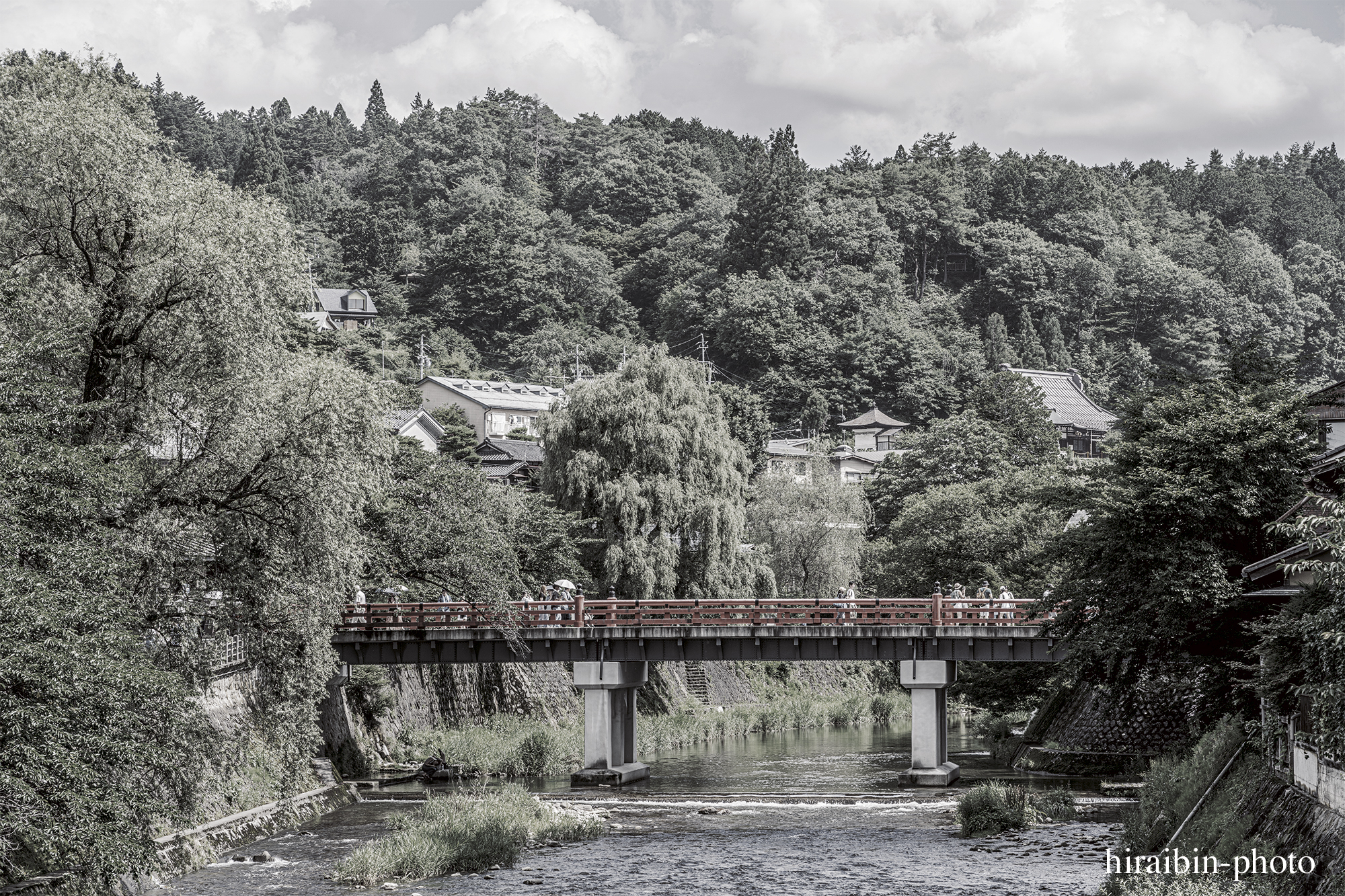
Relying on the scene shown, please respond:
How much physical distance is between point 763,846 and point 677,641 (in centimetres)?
1263

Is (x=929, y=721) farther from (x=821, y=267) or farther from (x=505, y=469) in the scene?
(x=821, y=267)

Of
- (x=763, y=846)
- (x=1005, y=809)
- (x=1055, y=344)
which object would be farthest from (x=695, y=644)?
(x=1055, y=344)

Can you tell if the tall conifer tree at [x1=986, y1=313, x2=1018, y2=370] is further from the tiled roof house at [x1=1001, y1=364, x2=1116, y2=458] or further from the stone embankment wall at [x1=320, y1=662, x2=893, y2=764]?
the stone embankment wall at [x1=320, y1=662, x2=893, y2=764]

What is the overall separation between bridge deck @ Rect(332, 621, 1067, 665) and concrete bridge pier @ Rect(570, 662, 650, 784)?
0.51 metres

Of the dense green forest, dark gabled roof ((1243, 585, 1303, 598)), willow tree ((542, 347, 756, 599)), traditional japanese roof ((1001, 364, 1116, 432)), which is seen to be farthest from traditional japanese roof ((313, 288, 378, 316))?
dark gabled roof ((1243, 585, 1303, 598))

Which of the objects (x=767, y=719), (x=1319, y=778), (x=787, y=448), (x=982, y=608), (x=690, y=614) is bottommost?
(x=767, y=719)

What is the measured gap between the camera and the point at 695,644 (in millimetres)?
47438

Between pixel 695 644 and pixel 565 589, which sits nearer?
pixel 695 644

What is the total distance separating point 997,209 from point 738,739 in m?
118

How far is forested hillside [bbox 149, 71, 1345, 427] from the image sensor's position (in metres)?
130

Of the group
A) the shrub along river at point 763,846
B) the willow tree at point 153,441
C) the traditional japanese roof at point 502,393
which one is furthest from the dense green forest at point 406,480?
the traditional japanese roof at point 502,393

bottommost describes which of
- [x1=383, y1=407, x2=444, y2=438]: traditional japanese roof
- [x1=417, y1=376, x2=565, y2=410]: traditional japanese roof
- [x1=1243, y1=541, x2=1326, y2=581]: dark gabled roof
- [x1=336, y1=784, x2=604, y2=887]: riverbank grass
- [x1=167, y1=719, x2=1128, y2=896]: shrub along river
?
[x1=167, y1=719, x2=1128, y2=896]: shrub along river

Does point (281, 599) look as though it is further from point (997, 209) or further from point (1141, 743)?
point (997, 209)

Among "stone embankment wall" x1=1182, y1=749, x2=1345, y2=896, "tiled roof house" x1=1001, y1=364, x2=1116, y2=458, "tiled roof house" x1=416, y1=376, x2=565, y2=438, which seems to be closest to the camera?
"stone embankment wall" x1=1182, y1=749, x2=1345, y2=896
